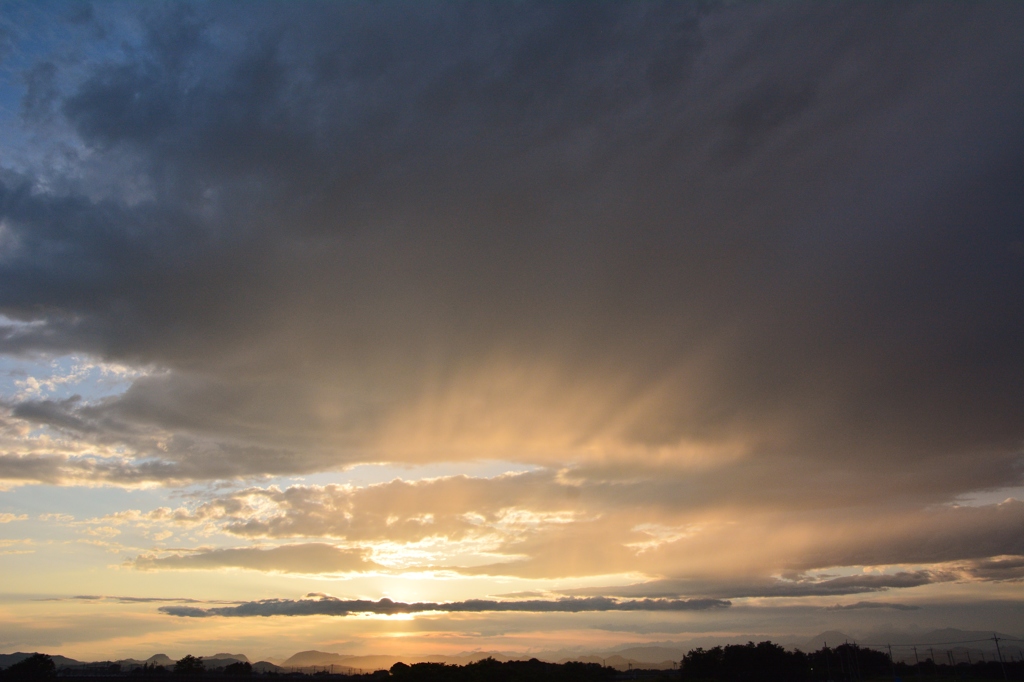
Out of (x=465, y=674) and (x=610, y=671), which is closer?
(x=465, y=674)

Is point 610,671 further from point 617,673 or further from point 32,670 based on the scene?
point 32,670

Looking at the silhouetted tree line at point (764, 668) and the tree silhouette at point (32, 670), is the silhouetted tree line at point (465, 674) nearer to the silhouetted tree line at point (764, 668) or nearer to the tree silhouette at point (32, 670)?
the silhouetted tree line at point (764, 668)

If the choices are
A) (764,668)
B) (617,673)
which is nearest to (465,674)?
(764,668)

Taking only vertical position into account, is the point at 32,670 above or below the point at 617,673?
above

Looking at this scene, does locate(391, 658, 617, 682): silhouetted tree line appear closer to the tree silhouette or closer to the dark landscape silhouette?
the dark landscape silhouette

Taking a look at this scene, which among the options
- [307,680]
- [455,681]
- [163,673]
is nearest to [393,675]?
[455,681]

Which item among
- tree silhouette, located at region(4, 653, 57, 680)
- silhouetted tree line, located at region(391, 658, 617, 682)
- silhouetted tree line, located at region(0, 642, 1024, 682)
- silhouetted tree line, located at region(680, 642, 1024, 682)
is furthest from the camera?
silhouetted tree line, located at region(680, 642, 1024, 682)

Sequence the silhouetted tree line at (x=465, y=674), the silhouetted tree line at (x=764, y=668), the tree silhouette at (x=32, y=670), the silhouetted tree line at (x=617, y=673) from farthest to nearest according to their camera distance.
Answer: the silhouetted tree line at (x=764, y=668) → the tree silhouette at (x=32, y=670) → the silhouetted tree line at (x=617, y=673) → the silhouetted tree line at (x=465, y=674)

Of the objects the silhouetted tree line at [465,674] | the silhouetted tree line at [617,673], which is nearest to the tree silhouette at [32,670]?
the silhouetted tree line at [617,673]

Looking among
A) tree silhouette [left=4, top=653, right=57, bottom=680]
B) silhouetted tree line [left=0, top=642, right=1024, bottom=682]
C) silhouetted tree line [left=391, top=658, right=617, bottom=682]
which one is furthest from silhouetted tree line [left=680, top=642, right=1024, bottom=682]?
tree silhouette [left=4, top=653, right=57, bottom=680]

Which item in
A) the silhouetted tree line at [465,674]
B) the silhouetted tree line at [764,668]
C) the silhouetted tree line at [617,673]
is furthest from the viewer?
the silhouetted tree line at [764,668]

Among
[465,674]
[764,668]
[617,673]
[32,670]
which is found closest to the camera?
[465,674]

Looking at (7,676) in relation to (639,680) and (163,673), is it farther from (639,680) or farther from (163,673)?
(639,680)

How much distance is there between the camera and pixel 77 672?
500 ft
